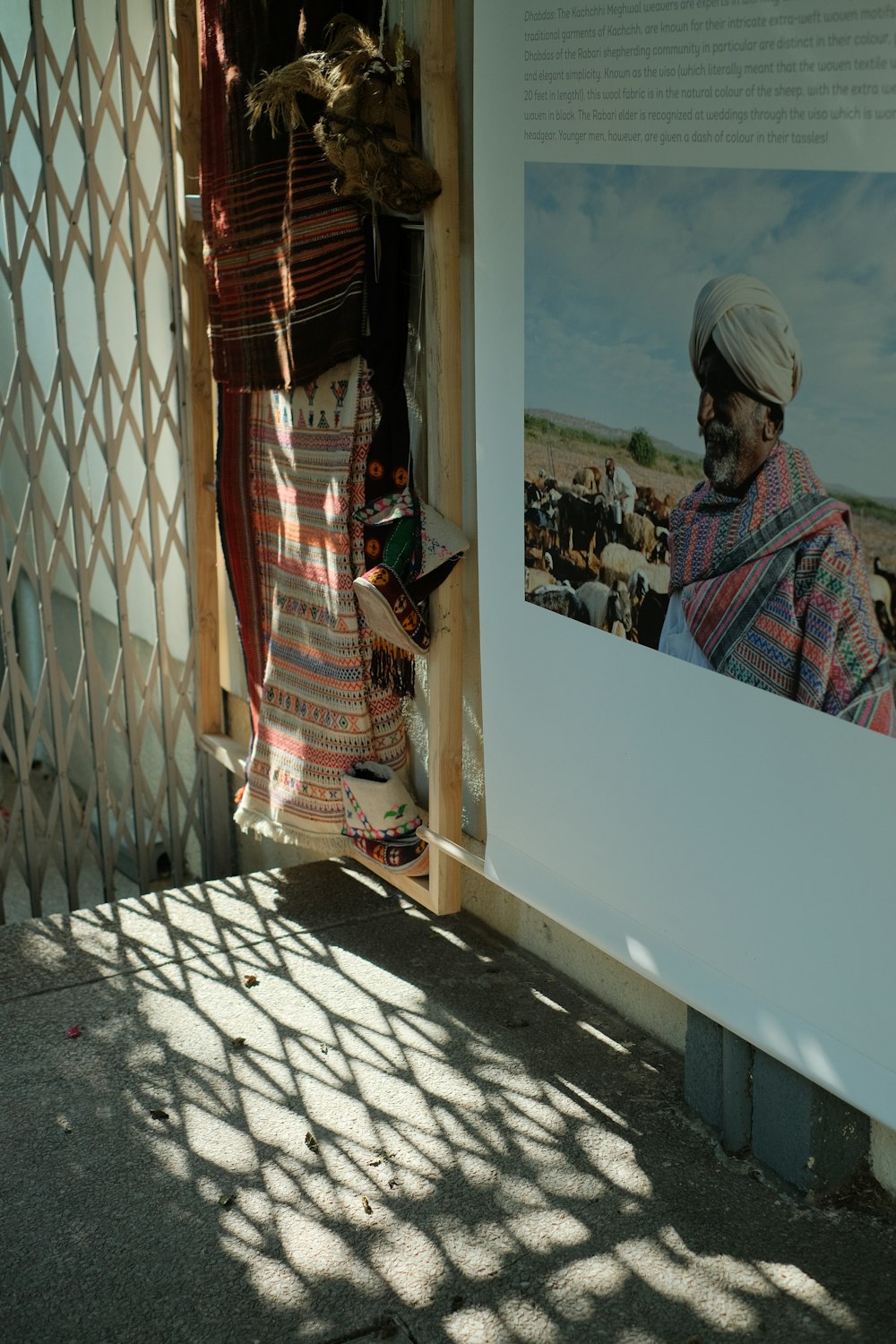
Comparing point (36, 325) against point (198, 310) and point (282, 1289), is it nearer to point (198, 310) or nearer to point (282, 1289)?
point (198, 310)

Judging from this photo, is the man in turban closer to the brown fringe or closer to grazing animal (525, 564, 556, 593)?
grazing animal (525, 564, 556, 593)

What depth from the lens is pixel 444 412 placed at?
289 cm

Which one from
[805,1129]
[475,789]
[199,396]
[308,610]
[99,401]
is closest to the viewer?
[805,1129]

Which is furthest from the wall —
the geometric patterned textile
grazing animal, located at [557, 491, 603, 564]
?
grazing animal, located at [557, 491, 603, 564]

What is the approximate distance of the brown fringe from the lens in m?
3.22

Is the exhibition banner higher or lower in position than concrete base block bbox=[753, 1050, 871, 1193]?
higher

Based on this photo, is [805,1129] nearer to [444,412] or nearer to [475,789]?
[475,789]

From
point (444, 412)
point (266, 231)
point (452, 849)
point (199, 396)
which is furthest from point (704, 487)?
point (199, 396)

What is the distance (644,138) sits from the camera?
2170 millimetres

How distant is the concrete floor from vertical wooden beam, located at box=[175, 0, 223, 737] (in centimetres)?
102

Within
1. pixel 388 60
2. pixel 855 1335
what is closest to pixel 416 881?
pixel 855 1335

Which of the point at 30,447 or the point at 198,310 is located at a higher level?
the point at 198,310

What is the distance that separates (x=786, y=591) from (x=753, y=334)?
0.36 m

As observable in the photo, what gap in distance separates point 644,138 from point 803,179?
1.20ft
